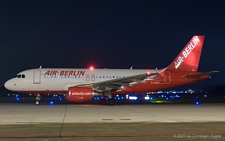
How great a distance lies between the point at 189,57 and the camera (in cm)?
3044

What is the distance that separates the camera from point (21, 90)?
1075 inches

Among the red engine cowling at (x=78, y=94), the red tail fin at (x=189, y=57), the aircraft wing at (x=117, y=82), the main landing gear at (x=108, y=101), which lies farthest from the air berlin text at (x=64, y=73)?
the red tail fin at (x=189, y=57)

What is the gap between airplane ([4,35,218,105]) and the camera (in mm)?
25938

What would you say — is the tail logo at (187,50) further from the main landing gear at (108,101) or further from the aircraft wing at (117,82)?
the main landing gear at (108,101)

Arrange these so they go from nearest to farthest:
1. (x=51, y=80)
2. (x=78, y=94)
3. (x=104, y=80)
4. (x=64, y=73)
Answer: (x=78, y=94), (x=51, y=80), (x=64, y=73), (x=104, y=80)

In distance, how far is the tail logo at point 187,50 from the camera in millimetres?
30219

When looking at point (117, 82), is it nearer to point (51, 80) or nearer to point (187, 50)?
point (51, 80)

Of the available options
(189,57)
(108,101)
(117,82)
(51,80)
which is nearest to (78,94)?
(108,101)

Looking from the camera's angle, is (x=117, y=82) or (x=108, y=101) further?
(x=108, y=101)

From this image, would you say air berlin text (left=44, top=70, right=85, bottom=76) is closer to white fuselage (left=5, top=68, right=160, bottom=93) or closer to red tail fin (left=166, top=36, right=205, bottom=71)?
white fuselage (left=5, top=68, right=160, bottom=93)

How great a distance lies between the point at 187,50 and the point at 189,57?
0.72 m

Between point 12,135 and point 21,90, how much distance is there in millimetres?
18310

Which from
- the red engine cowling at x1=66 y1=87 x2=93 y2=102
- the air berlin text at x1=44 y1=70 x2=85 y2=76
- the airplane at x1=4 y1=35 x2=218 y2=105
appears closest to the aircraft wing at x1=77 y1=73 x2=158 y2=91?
the airplane at x1=4 y1=35 x2=218 y2=105

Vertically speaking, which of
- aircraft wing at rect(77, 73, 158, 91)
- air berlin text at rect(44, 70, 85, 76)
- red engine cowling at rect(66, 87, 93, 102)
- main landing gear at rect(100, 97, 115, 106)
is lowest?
main landing gear at rect(100, 97, 115, 106)
